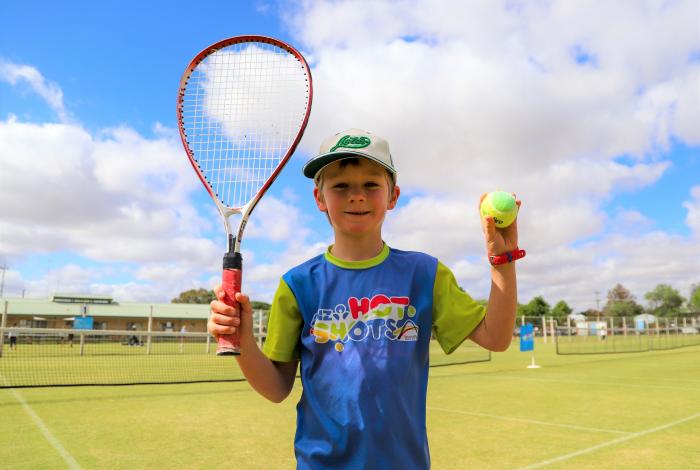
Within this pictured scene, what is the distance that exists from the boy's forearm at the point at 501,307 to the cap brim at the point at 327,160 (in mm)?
618

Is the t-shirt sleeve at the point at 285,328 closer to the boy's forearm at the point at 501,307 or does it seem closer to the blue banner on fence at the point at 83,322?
the boy's forearm at the point at 501,307

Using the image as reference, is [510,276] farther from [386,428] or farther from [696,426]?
[696,426]

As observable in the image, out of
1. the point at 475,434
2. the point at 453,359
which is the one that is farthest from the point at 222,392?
the point at 453,359

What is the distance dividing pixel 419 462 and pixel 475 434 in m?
5.06

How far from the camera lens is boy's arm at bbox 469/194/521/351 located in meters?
2.12

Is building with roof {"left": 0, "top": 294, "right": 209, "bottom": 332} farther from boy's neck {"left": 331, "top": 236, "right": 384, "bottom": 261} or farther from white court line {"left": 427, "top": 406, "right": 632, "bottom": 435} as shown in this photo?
boy's neck {"left": 331, "top": 236, "right": 384, "bottom": 261}

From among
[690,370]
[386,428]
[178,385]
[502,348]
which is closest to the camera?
[386,428]

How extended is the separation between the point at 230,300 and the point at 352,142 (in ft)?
2.66

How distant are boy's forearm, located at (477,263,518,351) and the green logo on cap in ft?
2.36

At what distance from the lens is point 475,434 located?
680cm

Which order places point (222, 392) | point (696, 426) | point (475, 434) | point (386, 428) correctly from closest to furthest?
point (386, 428) → point (475, 434) → point (696, 426) → point (222, 392)

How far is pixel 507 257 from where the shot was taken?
212 centimetres

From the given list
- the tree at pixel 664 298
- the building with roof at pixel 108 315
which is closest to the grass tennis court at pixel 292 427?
the building with roof at pixel 108 315

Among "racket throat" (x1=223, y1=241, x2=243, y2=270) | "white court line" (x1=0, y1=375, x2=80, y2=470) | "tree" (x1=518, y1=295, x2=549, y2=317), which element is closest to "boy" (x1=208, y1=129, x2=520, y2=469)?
"racket throat" (x1=223, y1=241, x2=243, y2=270)
